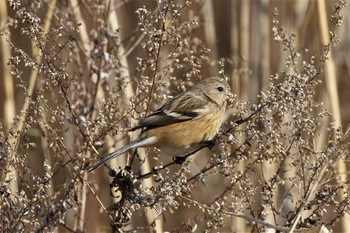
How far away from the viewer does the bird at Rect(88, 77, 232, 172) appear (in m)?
3.13

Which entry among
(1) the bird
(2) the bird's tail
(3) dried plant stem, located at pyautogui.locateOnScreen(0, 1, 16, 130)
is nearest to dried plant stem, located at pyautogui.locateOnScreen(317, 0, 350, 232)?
(1) the bird

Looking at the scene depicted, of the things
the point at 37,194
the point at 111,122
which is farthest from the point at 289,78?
the point at 37,194

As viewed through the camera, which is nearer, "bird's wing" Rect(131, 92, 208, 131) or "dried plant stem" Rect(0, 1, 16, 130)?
"bird's wing" Rect(131, 92, 208, 131)

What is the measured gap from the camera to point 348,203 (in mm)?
2404

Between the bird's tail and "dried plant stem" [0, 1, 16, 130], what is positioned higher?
"dried plant stem" [0, 1, 16, 130]

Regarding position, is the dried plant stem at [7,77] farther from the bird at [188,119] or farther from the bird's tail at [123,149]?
the bird's tail at [123,149]

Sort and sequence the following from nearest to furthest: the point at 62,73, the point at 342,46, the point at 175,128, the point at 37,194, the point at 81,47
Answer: the point at 37,194 < the point at 62,73 < the point at 81,47 < the point at 175,128 < the point at 342,46

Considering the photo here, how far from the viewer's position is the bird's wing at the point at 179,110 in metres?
3.11

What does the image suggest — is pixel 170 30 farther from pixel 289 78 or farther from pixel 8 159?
pixel 8 159

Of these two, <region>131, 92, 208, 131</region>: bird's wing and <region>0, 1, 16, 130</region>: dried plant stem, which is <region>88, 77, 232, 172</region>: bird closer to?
<region>131, 92, 208, 131</region>: bird's wing

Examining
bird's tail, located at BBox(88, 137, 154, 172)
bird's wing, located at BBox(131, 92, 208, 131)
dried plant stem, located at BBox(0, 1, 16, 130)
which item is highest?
dried plant stem, located at BBox(0, 1, 16, 130)

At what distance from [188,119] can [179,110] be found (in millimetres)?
65

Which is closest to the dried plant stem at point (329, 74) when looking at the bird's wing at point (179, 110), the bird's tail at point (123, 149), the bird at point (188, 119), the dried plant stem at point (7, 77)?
the bird at point (188, 119)

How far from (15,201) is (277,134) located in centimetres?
93
